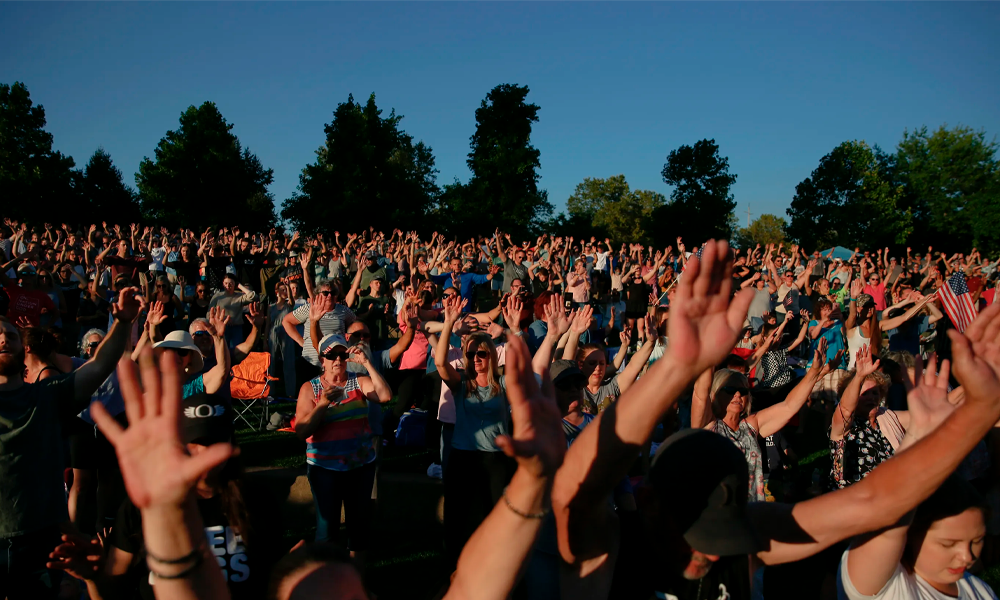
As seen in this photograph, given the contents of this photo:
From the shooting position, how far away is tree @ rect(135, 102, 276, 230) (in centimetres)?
3878

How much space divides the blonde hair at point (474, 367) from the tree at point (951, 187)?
5032cm

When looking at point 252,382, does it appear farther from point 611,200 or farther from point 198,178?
point 611,200

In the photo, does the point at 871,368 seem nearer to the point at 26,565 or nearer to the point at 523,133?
the point at 26,565

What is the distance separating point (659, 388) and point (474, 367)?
344 centimetres

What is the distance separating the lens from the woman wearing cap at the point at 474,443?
485 centimetres

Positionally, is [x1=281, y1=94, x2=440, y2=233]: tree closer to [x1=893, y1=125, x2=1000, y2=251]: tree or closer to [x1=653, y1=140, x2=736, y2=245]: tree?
[x1=653, y1=140, x2=736, y2=245]: tree

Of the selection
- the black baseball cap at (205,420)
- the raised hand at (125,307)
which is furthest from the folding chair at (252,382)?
the black baseball cap at (205,420)

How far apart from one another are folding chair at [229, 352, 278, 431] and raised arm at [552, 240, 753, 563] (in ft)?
23.5

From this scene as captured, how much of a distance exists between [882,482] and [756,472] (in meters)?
2.61

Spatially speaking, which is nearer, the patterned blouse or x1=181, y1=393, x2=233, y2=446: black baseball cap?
x1=181, y1=393, x2=233, y2=446: black baseball cap

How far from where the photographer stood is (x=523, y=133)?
4416 cm

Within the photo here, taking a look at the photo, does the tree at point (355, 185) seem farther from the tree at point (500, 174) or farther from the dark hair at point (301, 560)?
the dark hair at point (301, 560)

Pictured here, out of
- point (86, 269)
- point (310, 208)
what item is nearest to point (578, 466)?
point (86, 269)

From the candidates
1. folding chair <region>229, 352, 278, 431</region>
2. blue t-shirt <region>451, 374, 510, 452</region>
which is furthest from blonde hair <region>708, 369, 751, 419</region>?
folding chair <region>229, 352, 278, 431</region>
